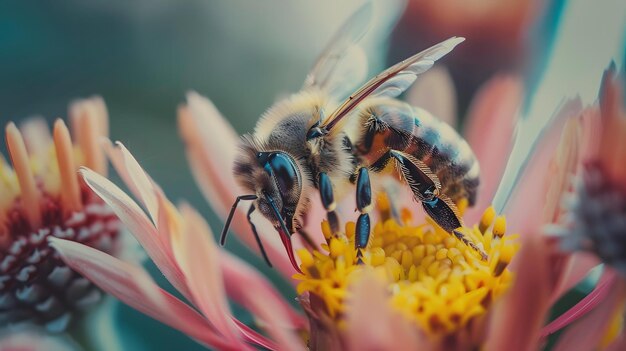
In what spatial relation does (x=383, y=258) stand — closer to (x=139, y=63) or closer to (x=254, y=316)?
(x=254, y=316)

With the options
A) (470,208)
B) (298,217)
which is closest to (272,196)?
(298,217)

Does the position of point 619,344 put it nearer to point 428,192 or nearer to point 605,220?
point 605,220

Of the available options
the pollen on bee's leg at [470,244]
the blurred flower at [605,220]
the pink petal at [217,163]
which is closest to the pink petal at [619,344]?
the blurred flower at [605,220]

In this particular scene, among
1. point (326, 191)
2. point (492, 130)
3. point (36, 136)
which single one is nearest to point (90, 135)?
point (36, 136)

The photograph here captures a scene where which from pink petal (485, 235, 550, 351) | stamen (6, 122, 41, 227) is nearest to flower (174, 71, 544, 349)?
pink petal (485, 235, 550, 351)

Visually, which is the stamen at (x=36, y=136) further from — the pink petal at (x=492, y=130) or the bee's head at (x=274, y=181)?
the pink petal at (x=492, y=130)

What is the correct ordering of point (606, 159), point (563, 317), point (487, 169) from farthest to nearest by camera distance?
point (487, 169), point (563, 317), point (606, 159)
